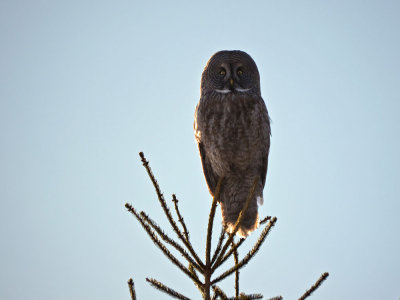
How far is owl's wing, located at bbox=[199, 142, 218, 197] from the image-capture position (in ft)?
19.5

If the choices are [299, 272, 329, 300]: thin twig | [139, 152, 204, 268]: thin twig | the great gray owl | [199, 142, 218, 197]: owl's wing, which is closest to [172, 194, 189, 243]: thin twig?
[139, 152, 204, 268]: thin twig

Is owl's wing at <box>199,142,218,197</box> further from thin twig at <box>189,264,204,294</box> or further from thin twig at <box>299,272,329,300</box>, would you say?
thin twig at <box>299,272,329,300</box>

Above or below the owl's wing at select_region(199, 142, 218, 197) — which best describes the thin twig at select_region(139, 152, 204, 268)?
below

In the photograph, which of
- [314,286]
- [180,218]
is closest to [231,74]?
[180,218]

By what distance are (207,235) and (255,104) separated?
3.25 metres

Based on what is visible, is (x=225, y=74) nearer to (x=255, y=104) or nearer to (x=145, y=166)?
(x=255, y=104)

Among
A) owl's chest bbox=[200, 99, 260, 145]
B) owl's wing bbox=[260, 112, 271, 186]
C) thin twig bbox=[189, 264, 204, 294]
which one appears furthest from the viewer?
owl's wing bbox=[260, 112, 271, 186]

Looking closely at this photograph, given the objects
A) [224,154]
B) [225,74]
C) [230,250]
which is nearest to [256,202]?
[224,154]

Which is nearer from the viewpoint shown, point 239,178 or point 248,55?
point 239,178

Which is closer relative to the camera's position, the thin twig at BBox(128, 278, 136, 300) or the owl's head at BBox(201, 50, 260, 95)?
the thin twig at BBox(128, 278, 136, 300)

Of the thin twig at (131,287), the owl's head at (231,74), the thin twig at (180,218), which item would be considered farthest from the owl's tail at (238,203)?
the thin twig at (131,287)

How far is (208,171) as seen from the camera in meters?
6.05

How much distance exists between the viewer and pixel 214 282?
2.71m

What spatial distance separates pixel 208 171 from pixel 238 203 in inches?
30.7
